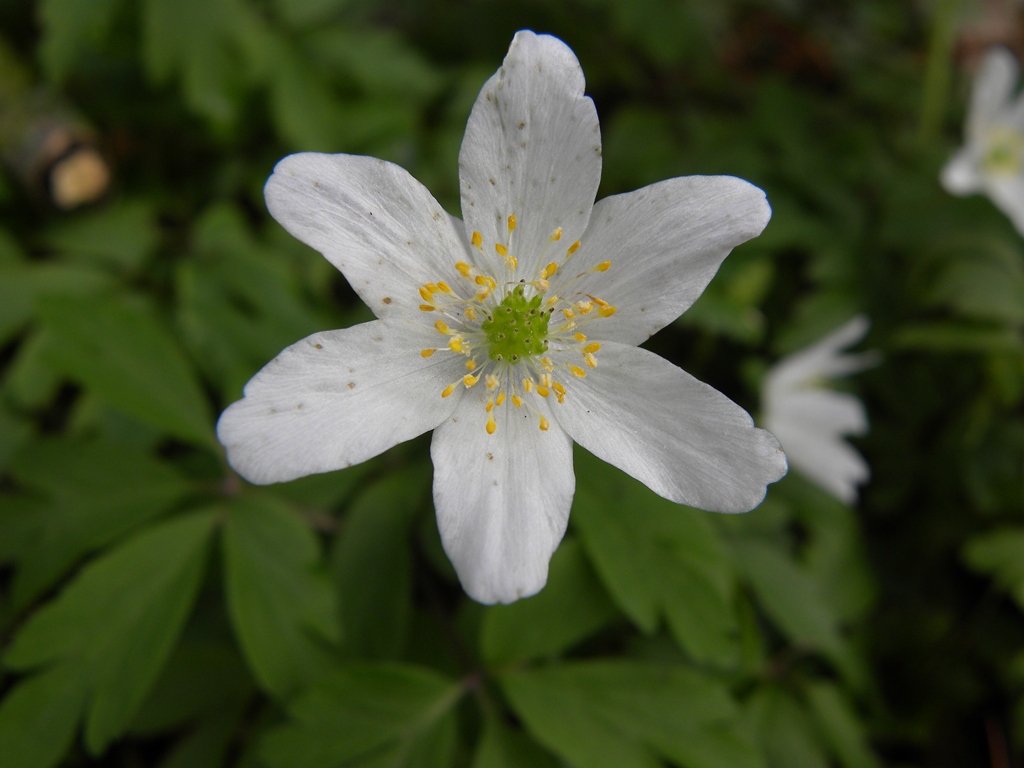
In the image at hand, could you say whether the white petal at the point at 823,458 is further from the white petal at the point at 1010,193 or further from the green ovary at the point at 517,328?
the white petal at the point at 1010,193

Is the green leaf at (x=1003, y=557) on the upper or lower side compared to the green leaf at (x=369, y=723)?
lower

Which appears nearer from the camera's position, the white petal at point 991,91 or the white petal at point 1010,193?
the white petal at point 991,91

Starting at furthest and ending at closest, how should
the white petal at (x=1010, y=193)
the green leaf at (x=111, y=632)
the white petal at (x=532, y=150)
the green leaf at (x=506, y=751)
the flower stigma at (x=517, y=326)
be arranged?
the white petal at (x=1010, y=193)
the green leaf at (x=506, y=751)
the green leaf at (x=111, y=632)
the flower stigma at (x=517, y=326)
the white petal at (x=532, y=150)

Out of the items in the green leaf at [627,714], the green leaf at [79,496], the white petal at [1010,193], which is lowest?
the green leaf at [627,714]

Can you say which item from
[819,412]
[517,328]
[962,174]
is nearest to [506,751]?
[517,328]

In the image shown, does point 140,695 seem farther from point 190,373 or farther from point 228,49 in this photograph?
point 228,49

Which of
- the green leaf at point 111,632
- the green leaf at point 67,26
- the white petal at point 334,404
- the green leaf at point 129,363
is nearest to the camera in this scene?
the white petal at point 334,404

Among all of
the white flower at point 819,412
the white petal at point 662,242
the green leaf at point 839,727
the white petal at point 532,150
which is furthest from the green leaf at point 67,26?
the green leaf at point 839,727

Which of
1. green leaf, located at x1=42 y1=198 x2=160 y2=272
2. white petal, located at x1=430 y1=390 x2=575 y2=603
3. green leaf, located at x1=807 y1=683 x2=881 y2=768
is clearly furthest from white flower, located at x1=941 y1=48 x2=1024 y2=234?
green leaf, located at x1=42 y1=198 x2=160 y2=272
